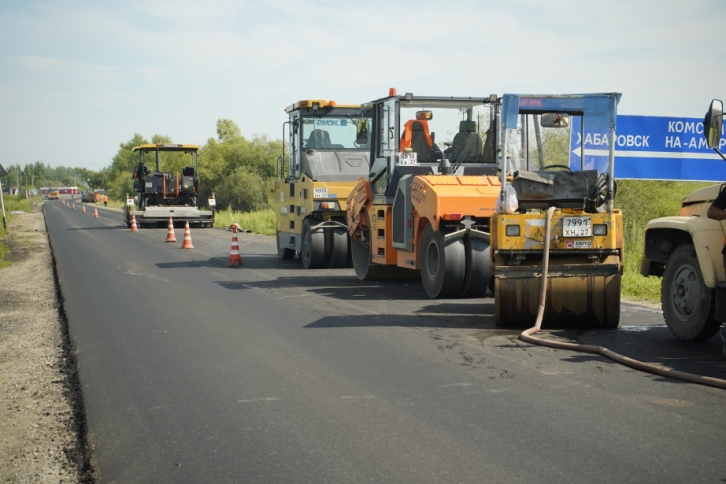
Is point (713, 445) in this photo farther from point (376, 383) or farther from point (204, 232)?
point (204, 232)

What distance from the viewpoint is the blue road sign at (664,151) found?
15.6 metres

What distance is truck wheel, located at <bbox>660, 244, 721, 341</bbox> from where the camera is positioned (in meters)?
7.65

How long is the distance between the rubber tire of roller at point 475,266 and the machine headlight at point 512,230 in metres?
1.81

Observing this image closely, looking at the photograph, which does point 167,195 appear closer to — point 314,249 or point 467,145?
point 314,249

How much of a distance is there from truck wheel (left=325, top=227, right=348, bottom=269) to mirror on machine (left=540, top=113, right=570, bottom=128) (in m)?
6.60

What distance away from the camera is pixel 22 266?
18.5 metres

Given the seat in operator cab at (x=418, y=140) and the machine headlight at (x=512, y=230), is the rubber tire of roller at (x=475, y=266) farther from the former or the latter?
the seat in operator cab at (x=418, y=140)

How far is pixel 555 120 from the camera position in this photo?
10578 mm

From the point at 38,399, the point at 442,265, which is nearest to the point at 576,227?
the point at 442,265

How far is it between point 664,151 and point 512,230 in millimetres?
7938

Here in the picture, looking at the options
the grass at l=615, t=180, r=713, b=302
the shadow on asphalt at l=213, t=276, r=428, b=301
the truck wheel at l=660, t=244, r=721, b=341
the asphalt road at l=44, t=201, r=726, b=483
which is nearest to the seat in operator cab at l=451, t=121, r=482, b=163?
the shadow on asphalt at l=213, t=276, r=428, b=301

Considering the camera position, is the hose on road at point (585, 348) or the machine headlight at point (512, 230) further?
the machine headlight at point (512, 230)

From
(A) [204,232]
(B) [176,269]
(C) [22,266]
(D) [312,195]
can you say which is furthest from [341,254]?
(A) [204,232]

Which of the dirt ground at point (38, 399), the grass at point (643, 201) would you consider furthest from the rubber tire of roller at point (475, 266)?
the grass at point (643, 201)
